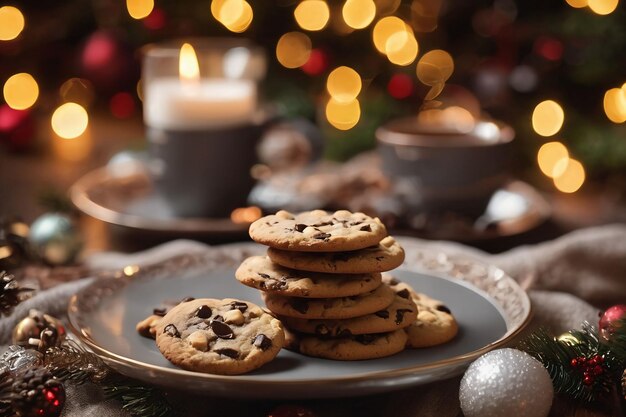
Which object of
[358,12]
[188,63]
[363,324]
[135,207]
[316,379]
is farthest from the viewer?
[358,12]

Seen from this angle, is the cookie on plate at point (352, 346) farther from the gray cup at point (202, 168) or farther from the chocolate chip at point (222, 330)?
the gray cup at point (202, 168)

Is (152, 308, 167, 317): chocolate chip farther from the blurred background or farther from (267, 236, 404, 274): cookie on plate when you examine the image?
the blurred background

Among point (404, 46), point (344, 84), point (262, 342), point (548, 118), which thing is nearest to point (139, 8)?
point (344, 84)

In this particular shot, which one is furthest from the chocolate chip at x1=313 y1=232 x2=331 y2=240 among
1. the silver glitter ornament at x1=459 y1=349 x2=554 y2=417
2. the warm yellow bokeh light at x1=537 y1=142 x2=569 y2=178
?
the warm yellow bokeh light at x1=537 y1=142 x2=569 y2=178

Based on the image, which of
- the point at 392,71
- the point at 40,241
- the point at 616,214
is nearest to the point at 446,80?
the point at 392,71

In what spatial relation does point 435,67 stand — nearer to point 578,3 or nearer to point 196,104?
point 578,3

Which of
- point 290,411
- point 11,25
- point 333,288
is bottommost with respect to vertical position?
point 290,411
